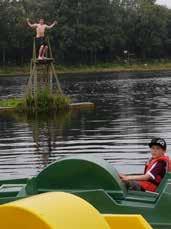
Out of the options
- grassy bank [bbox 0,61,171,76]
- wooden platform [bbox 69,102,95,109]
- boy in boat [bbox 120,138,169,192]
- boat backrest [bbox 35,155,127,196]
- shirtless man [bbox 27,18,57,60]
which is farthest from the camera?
grassy bank [bbox 0,61,171,76]

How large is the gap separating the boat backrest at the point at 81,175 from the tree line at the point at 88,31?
80373mm

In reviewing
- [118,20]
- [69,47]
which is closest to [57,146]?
[69,47]

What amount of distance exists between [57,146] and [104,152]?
2.03m

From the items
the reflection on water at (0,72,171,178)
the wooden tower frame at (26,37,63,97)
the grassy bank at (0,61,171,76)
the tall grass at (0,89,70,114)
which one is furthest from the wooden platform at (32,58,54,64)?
the grassy bank at (0,61,171,76)

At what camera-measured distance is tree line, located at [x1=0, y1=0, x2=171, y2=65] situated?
298 ft

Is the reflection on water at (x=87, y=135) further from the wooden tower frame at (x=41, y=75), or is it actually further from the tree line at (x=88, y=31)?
the tree line at (x=88, y=31)

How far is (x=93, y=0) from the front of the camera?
9831cm

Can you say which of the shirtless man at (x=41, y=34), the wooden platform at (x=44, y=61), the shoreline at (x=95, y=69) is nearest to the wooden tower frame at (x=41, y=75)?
the wooden platform at (x=44, y=61)

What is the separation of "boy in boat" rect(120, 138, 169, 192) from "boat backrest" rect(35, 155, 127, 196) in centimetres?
26

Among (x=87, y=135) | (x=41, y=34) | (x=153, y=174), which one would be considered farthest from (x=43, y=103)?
(x=153, y=174)

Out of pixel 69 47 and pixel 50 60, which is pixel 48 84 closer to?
pixel 50 60

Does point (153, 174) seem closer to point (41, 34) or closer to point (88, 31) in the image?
point (41, 34)

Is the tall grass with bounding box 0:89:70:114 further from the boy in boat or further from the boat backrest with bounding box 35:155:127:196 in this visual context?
the boat backrest with bounding box 35:155:127:196

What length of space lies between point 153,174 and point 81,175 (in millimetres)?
1017
